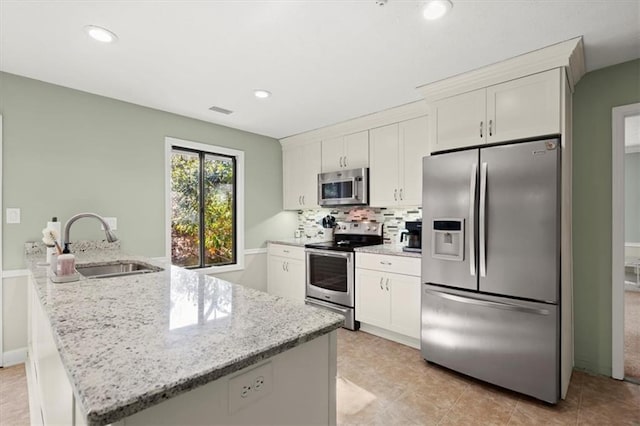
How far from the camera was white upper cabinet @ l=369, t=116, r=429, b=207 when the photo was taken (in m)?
3.29

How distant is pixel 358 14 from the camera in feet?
6.07

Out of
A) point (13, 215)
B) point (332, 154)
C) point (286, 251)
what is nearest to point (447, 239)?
point (332, 154)

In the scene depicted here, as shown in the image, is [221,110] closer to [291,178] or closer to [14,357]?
[291,178]

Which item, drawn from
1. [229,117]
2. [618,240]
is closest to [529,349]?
[618,240]

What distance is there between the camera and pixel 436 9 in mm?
1786

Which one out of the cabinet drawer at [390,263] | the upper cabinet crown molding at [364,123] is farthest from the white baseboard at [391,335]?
the upper cabinet crown molding at [364,123]

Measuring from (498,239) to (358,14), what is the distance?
1.75 m

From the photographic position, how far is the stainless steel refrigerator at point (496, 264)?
2.11 meters

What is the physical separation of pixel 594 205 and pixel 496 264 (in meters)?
1.03

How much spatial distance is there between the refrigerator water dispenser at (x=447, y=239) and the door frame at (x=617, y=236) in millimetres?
1153

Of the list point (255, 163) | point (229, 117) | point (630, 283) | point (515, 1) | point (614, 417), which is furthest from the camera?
point (630, 283)

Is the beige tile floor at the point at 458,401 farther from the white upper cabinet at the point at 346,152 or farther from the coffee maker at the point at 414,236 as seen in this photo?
the white upper cabinet at the point at 346,152

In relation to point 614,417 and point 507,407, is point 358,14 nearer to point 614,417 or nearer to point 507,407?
point 507,407

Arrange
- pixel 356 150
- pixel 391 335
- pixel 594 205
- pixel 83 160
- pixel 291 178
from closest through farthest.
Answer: pixel 594 205
pixel 83 160
pixel 391 335
pixel 356 150
pixel 291 178
